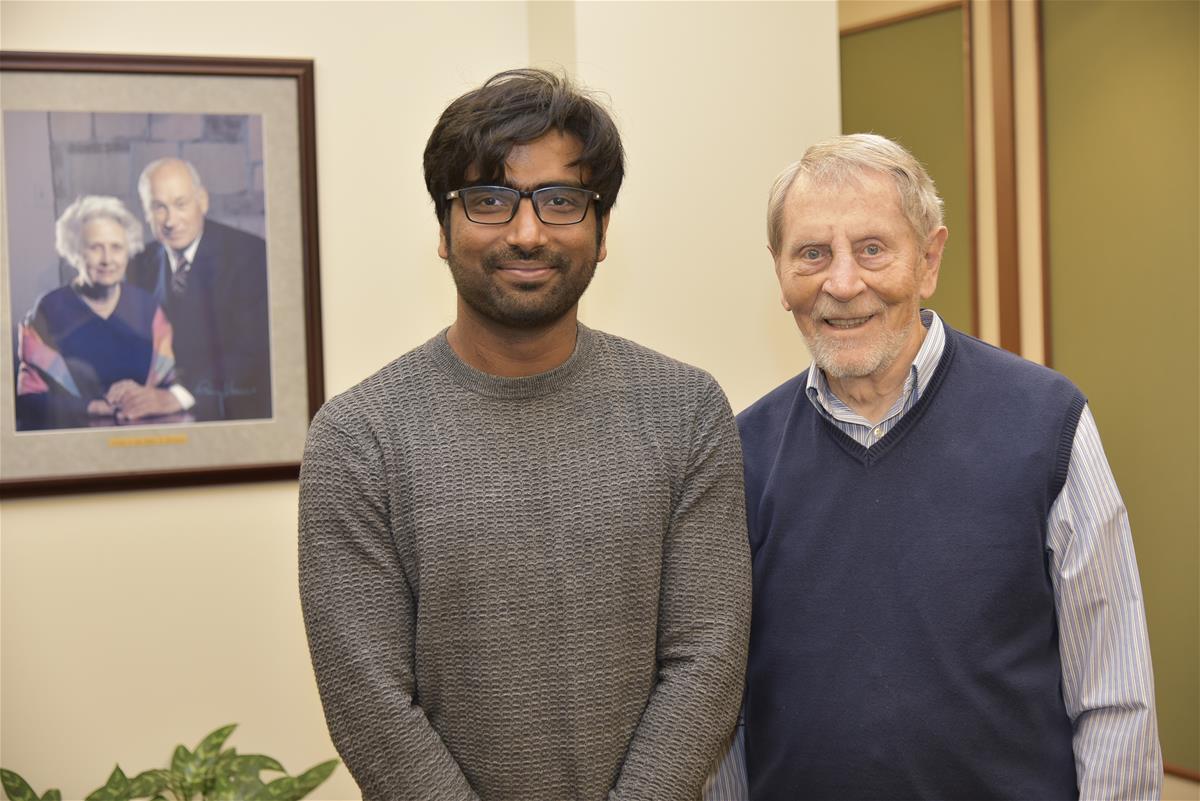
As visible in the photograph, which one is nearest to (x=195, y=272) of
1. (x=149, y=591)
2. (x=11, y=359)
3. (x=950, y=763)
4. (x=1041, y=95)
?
(x=11, y=359)

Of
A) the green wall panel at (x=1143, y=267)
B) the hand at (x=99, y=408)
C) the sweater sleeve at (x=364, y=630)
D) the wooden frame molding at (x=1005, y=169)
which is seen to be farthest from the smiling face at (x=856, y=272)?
the wooden frame molding at (x=1005, y=169)

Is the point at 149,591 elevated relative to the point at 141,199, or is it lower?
lower

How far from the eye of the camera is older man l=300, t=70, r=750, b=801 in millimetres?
1480

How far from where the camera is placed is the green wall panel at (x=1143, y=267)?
3.45m

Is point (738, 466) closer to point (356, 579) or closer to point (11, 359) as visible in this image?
point (356, 579)

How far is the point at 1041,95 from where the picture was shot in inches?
148

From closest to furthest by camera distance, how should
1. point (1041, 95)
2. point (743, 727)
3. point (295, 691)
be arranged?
point (743, 727) → point (295, 691) → point (1041, 95)

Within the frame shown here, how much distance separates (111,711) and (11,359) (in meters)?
0.85

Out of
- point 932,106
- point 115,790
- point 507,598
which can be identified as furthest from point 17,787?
point 932,106

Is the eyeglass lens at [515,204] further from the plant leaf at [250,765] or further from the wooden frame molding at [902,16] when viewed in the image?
the wooden frame molding at [902,16]

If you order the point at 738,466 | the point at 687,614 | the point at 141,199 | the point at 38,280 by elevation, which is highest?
the point at 141,199

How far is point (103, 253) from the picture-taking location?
2.80 meters

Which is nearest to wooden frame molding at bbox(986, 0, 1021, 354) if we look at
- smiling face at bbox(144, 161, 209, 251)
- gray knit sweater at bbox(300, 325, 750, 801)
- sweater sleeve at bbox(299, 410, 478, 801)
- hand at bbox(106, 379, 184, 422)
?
smiling face at bbox(144, 161, 209, 251)

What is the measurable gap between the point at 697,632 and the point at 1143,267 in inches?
101
